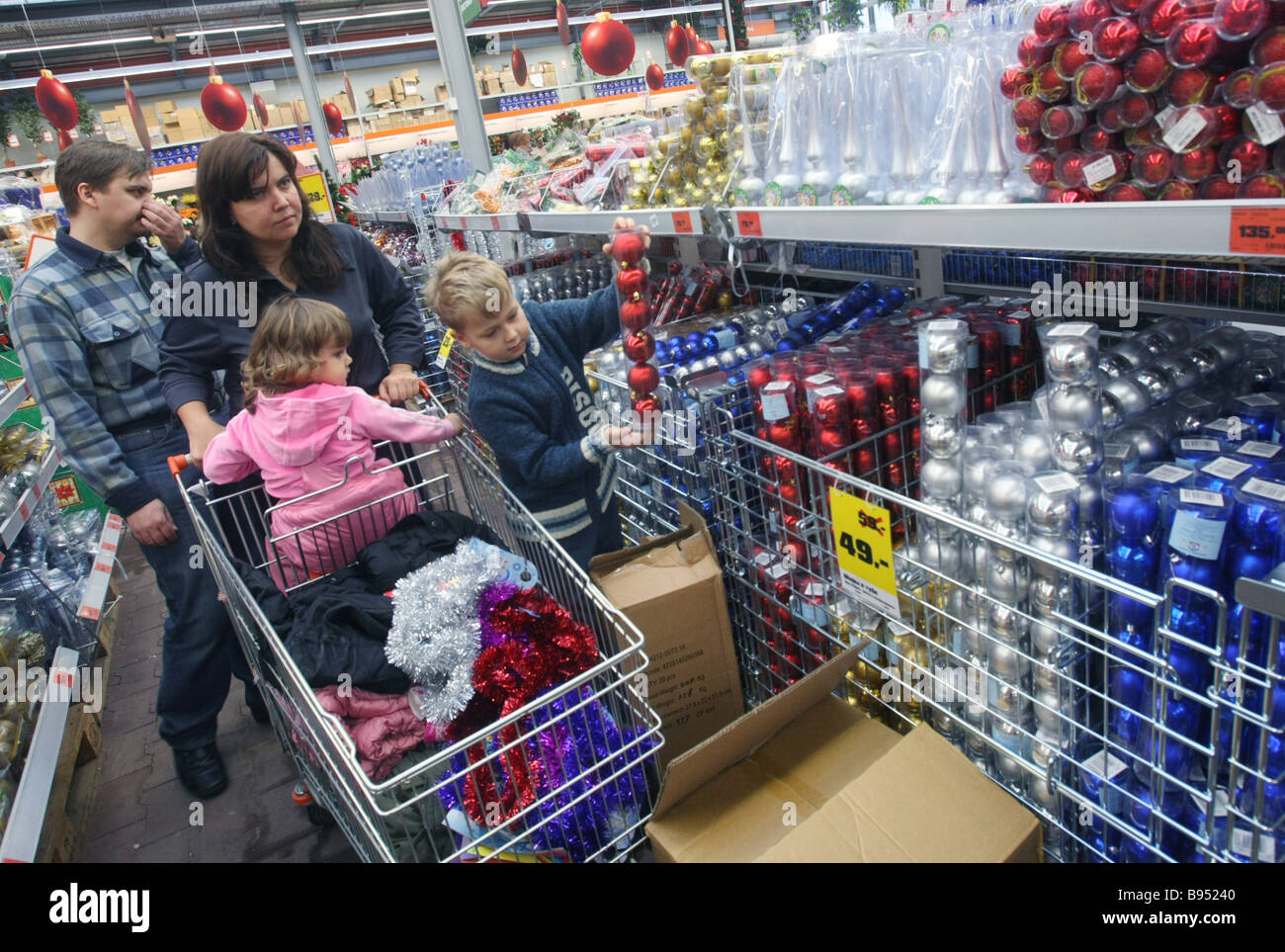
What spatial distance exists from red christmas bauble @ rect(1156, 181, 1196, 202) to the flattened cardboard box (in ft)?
3.17

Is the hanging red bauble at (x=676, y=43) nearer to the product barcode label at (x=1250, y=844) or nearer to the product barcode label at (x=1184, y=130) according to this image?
the product barcode label at (x=1184, y=130)

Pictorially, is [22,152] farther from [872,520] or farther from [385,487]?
[872,520]

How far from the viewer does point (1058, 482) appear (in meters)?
1.14

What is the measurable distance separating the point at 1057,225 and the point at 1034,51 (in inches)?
11.3

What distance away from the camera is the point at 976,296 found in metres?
2.12

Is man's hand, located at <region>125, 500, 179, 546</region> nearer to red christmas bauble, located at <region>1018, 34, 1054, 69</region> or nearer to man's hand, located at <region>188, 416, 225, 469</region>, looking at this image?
man's hand, located at <region>188, 416, 225, 469</region>

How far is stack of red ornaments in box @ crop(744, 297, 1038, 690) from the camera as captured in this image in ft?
4.99

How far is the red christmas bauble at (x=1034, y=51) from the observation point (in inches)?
44.1

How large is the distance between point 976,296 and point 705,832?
1.58m

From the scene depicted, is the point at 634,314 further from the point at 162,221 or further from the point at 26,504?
the point at 26,504

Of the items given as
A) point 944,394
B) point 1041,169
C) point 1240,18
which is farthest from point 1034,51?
point 944,394

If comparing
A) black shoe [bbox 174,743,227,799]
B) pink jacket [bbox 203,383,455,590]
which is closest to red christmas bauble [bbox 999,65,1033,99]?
pink jacket [bbox 203,383,455,590]
